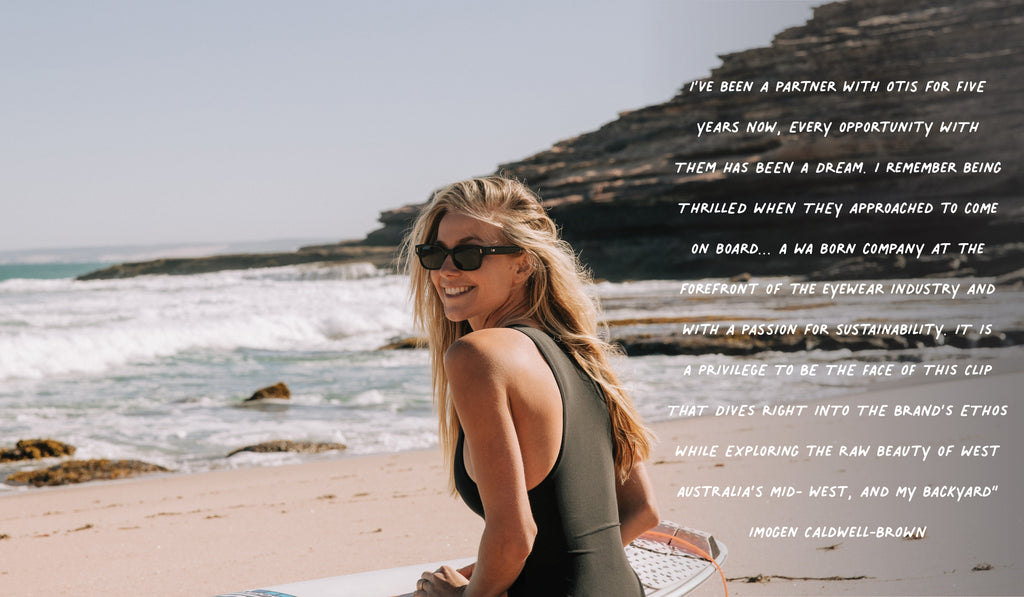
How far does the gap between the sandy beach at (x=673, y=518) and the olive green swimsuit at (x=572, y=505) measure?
72.5 inches

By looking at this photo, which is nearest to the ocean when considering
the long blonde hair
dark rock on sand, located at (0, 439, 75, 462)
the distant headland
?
dark rock on sand, located at (0, 439, 75, 462)

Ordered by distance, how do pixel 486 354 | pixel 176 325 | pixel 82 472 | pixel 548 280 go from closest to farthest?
1. pixel 486 354
2. pixel 548 280
3. pixel 82 472
4. pixel 176 325

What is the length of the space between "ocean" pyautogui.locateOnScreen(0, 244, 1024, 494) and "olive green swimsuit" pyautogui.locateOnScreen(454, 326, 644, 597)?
73cm

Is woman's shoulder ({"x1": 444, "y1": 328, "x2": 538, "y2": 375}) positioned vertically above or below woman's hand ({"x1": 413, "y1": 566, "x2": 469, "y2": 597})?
above

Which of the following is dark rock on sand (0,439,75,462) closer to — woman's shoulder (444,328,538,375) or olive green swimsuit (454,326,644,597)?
olive green swimsuit (454,326,644,597)

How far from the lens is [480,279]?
1652 mm

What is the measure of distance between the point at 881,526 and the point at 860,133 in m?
36.7

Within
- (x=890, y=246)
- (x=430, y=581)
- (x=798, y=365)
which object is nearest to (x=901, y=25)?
(x=890, y=246)

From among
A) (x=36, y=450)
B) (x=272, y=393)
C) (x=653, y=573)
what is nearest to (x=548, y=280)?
(x=653, y=573)

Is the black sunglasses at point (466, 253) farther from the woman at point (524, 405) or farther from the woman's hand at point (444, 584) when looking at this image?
the woman's hand at point (444, 584)

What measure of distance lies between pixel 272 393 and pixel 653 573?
23.3 ft

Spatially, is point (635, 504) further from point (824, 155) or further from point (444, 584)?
point (824, 155)

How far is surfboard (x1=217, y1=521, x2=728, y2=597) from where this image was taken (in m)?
2.53

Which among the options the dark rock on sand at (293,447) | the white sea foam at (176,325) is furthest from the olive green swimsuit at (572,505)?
the white sea foam at (176,325)
